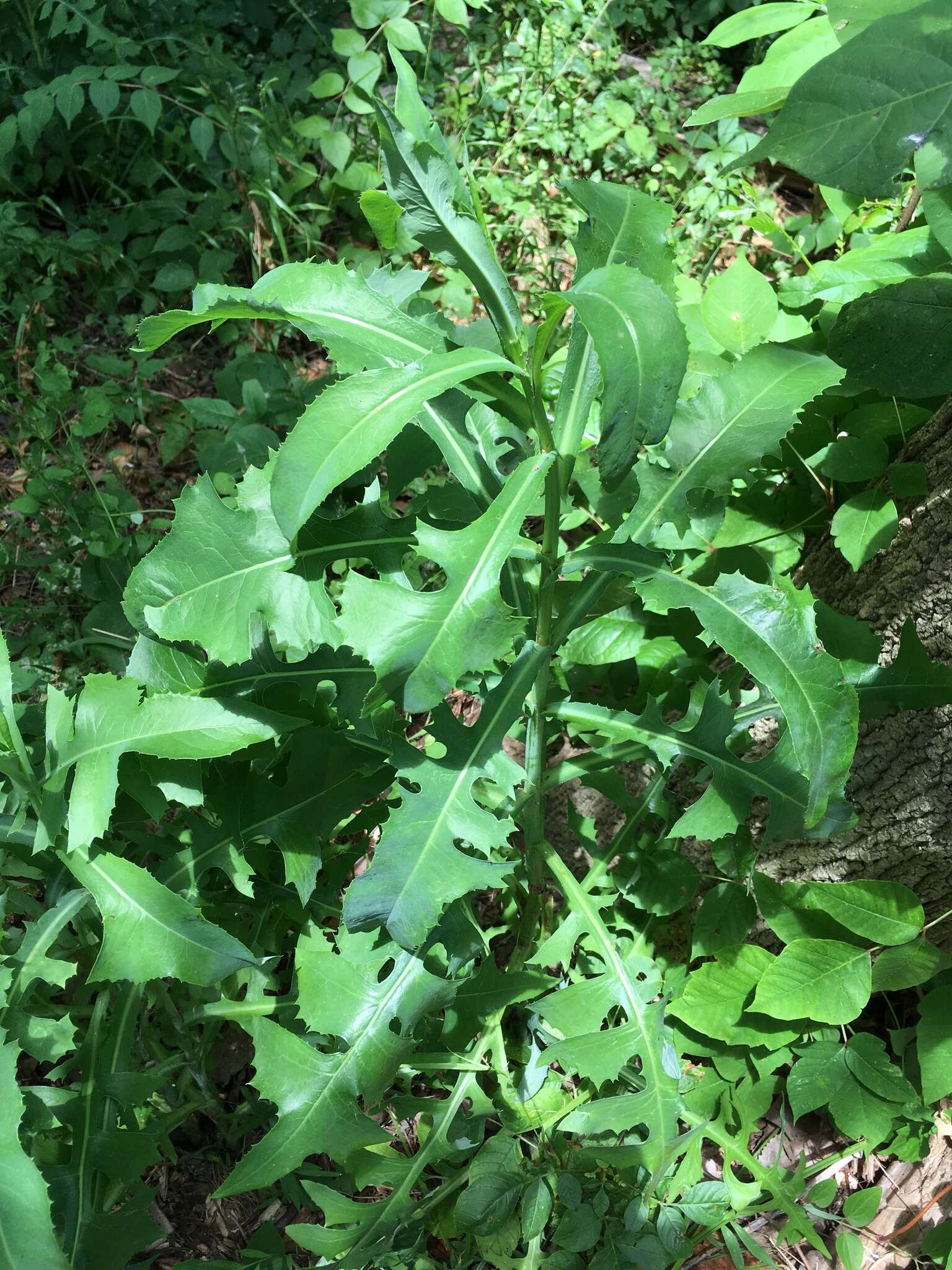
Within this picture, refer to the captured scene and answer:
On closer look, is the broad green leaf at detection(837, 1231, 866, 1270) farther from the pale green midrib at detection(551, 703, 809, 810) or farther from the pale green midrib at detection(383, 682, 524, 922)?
the pale green midrib at detection(383, 682, 524, 922)

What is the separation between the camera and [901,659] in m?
1.63

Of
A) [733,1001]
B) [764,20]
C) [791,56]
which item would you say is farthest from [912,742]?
[764,20]

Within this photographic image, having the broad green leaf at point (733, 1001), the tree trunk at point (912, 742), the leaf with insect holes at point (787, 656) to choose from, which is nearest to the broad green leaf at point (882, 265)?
the tree trunk at point (912, 742)

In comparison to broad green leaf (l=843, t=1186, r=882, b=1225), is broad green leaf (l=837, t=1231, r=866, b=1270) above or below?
below

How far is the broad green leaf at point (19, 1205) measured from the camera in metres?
1.30

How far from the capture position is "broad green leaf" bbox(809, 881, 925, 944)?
1.78 meters

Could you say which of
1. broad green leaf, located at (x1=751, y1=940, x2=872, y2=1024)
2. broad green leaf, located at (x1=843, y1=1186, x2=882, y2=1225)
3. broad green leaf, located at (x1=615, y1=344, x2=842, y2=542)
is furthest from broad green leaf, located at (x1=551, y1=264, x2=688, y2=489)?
broad green leaf, located at (x1=843, y1=1186, x2=882, y2=1225)

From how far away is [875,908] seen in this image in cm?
180

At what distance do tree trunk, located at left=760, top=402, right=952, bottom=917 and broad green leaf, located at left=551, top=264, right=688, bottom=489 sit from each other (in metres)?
0.90

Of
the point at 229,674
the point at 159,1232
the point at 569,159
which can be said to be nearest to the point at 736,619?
the point at 229,674

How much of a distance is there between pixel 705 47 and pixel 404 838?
13.0ft

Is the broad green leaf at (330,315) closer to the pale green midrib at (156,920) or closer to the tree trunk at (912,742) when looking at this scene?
the pale green midrib at (156,920)

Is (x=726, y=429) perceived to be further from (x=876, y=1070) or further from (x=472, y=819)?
A: (x=876, y=1070)

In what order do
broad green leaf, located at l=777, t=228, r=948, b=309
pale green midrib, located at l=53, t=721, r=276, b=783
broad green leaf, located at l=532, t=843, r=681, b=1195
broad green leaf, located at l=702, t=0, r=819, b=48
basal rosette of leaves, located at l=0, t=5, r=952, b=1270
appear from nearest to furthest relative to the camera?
basal rosette of leaves, located at l=0, t=5, r=952, b=1270 < pale green midrib, located at l=53, t=721, r=276, b=783 < broad green leaf, located at l=532, t=843, r=681, b=1195 < broad green leaf, located at l=777, t=228, r=948, b=309 < broad green leaf, located at l=702, t=0, r=819, b=48
